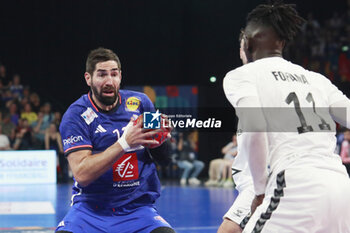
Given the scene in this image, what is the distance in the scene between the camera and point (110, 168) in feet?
13.2

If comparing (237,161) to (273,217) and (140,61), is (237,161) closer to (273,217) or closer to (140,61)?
(273,217)

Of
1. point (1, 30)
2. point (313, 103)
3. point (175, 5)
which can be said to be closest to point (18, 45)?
point (1, 30)

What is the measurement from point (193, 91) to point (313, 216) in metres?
15.9

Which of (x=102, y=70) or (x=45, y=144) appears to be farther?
(x=45, y=144)

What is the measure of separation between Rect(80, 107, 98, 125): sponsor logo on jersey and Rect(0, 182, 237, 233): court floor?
13.3 ft

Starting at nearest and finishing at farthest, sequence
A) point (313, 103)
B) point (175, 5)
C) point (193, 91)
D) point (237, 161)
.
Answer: point (313, 103) → point (237, 161) → point (193, 91) → point (175, 5)

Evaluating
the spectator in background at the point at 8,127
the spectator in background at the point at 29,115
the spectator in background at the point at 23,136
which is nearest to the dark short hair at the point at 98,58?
the spectator in background at the point at 23,136

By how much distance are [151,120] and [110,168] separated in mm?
798

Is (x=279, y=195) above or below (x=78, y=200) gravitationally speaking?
above

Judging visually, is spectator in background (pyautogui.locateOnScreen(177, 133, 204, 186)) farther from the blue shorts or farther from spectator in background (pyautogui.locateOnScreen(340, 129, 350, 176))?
the blue shorts

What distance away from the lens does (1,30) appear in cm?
1981

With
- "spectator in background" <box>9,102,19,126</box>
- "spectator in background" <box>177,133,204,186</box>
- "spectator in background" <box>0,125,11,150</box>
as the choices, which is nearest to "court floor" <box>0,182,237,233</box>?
"spectator in background" <box>0,125,11,150</box>

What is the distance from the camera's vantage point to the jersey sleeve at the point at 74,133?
13.0 feet

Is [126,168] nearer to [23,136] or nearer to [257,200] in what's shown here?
[257,200]
